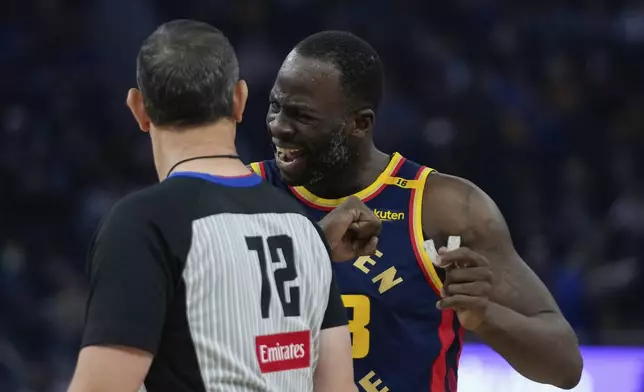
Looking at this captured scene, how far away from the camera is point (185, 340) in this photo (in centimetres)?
257

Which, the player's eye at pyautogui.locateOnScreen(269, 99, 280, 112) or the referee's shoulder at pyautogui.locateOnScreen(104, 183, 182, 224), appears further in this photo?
the player's eye at pyautogui.locateOnScreen(269, 99, 280, 112)

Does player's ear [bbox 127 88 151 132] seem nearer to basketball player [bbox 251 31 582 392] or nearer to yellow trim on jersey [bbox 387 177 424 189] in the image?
basketball player [bbox 251 31 582 392]

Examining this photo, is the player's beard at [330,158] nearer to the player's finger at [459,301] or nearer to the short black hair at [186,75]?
the player's finger at [459,301]

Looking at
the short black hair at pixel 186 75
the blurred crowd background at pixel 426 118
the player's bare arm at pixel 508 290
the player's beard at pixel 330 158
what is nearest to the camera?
the short black hair at pixel 186 75

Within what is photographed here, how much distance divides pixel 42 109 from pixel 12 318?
2.67 meters

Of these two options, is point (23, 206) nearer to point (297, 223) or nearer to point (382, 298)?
point (382, 298)

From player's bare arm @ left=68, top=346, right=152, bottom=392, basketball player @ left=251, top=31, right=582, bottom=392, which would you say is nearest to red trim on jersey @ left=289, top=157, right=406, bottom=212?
basketball player @ left=251, top=31, right=582, bottom=392

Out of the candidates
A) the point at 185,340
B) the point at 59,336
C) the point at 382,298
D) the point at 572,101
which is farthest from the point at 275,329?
the point at 572,101

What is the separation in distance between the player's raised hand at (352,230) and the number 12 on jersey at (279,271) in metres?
0.67

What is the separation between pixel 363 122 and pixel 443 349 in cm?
82

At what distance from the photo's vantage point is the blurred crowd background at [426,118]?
30.5 feet

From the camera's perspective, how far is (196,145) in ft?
8.83

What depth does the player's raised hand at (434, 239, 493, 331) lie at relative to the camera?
3.34m

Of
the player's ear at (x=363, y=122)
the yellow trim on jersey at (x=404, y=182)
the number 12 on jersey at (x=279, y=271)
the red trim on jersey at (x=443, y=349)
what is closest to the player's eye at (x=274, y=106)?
the player's ear at (x=363, y=122)
